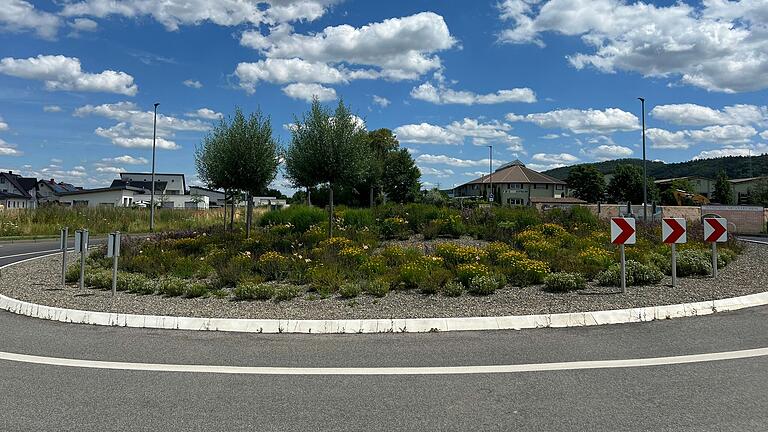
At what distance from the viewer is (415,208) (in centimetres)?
1938

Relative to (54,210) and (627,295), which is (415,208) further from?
(54,210)

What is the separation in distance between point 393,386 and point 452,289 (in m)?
4.32

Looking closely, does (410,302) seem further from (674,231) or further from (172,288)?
(674,231)

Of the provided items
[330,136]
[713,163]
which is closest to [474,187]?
[713,163]

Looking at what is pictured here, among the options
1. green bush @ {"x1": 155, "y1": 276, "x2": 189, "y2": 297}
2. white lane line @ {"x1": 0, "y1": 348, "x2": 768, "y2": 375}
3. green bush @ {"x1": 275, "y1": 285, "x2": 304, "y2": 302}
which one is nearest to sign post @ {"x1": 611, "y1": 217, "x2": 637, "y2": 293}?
white lane line @ {"x1": 0, "y1": 348, "x2": 768, "y2": 375}

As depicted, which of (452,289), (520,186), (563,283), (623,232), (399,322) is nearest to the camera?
(399,322)

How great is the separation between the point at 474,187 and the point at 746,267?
10479cm

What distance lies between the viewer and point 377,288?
30.4 feet

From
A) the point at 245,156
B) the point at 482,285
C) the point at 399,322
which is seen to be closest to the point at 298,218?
the point at 245,156

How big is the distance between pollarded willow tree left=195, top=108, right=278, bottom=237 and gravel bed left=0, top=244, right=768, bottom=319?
7.05 metres

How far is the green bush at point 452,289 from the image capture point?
9.09 metres

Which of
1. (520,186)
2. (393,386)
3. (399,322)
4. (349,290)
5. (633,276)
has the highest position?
(520,186)

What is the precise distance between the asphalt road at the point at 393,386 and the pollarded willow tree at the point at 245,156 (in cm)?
1014

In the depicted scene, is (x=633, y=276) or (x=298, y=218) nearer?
(x=633, y=276)
